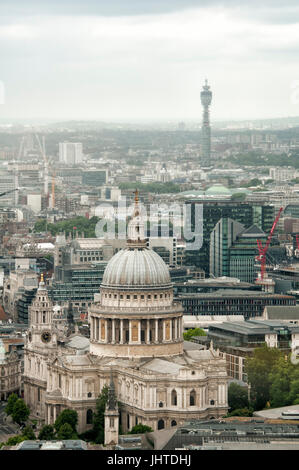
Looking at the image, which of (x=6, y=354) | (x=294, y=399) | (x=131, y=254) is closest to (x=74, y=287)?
(x=6, y=354)

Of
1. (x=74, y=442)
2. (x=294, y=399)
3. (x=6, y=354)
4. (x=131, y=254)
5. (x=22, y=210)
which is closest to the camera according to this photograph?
(x=74, y=442)

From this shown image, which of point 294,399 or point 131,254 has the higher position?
point 131,254

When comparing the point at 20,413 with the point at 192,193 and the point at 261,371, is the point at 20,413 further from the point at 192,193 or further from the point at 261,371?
the point at 192,193

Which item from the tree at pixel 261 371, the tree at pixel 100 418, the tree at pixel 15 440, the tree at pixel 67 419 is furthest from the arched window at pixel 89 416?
the tree at pixel 15 440

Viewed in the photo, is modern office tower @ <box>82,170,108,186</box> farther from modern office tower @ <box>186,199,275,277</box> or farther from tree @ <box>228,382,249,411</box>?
tree @ <box>228,382,249,411</box>

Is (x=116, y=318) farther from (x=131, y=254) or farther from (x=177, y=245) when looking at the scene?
(x=177, y=245)
